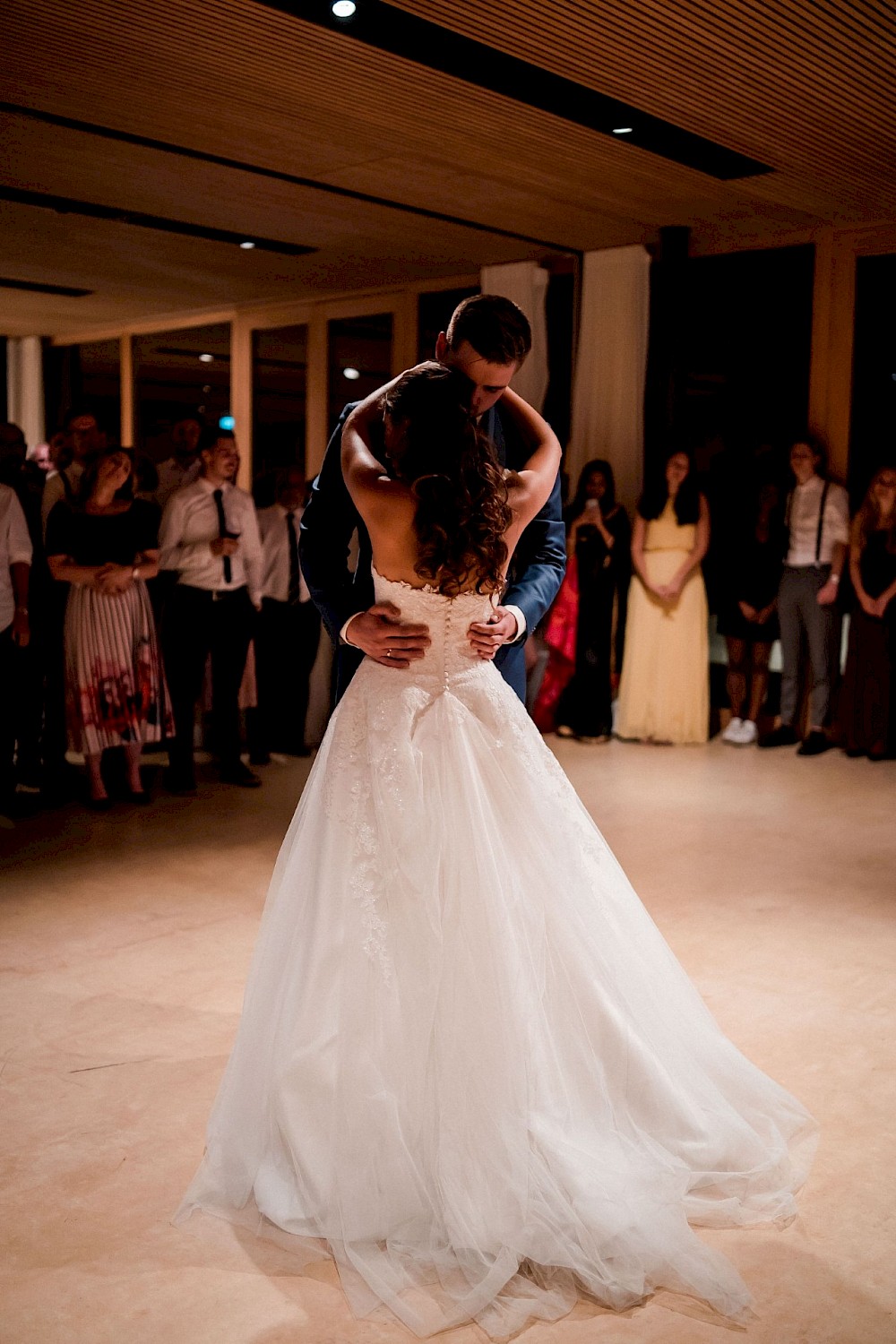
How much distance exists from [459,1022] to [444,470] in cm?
98

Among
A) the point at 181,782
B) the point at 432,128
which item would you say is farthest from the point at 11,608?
the point at 432,128

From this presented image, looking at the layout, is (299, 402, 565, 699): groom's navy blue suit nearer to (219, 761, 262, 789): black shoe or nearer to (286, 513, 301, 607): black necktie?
(219, 761, 262, 789): black shoe

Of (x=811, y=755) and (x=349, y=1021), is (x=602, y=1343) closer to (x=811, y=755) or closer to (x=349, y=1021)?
(x=349, y=1021)

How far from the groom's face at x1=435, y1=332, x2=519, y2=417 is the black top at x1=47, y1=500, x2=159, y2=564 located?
3404 millimetres

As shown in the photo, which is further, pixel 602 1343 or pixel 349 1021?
pixel 349 1021

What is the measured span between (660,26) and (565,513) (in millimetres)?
3577

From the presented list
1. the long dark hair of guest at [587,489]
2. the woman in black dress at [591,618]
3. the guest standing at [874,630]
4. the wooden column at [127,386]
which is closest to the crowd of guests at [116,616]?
the woman in black dress at [591,618]

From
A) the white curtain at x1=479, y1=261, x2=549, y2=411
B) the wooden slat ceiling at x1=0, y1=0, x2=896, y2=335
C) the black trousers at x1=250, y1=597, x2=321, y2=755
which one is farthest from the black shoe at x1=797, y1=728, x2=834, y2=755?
the white curtain at x1=479, y1=261, x2=549, y2=411

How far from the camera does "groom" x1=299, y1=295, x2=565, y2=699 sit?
2264 mm

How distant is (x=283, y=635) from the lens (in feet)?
22.0

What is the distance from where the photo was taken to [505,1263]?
2020 mm

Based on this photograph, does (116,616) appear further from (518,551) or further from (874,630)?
(874,630)

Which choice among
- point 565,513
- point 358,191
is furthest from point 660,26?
point 565,513

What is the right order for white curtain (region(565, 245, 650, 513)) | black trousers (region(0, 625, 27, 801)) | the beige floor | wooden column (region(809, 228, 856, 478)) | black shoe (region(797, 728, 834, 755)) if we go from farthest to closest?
white curtain (region(565, 245, 650, 513)) < wooden column (region(809, 228, 856, 478)) < black shoe (region(797, 728, 834, 755)) < black trousers (region(0, 625, 27, 801)) < the beige floor
